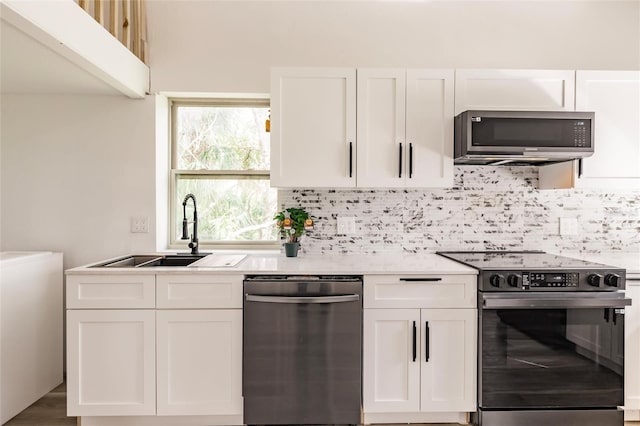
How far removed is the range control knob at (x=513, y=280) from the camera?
206 centimetres

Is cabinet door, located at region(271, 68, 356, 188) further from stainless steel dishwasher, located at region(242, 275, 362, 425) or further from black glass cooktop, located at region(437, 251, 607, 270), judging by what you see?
black glass cooktop, located at region(437, 251, 607, 270)

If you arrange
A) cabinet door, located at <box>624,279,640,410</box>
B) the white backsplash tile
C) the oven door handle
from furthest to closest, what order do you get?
the white backsplash tile → cabinet door, located at <box>624,279,640,410</box> → the oven door handle

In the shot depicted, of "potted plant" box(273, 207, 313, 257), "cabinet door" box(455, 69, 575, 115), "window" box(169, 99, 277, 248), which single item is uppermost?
"cabinet door" box(455, 69, 575, 115)

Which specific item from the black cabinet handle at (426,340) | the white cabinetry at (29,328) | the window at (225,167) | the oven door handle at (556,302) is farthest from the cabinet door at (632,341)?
the white cabinetry at (29,328)

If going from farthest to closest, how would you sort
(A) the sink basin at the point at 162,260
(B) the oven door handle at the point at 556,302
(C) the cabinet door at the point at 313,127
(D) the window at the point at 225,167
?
(D) the window at the point at 225,167 → (A) the sink basin at the point at 162,260 → (C) the cabinet door at the point at 313,127 → (B) the oven door handle at the point at 556,302

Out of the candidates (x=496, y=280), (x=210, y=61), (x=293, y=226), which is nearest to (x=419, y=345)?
(x=496, y=280)

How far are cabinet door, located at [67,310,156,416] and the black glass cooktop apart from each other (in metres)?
1.82

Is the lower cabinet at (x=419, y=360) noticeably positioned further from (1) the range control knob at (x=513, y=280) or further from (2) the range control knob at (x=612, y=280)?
(2) the range control knob at (x=612, y=280)

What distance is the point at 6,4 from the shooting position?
1.46 metres

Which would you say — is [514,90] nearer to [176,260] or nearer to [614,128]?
[614,128]

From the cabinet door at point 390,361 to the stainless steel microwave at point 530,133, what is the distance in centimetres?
105

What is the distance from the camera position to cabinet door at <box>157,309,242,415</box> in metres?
2.11

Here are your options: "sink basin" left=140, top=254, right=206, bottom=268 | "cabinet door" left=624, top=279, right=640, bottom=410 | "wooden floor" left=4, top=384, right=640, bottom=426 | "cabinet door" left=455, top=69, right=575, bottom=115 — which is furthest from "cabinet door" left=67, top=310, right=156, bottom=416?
"cabinet door" left=624, top=279, right=640, bottom=410

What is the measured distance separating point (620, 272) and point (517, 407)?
0.88 meters
